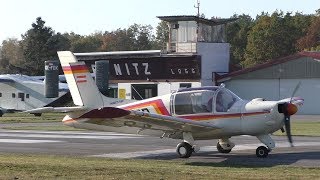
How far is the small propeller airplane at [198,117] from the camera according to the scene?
19641 mm

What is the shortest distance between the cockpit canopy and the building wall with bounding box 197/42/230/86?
136 ft

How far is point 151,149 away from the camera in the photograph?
2373cm

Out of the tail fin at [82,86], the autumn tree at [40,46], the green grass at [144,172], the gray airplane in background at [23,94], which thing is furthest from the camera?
the autumn tree at [40,46]

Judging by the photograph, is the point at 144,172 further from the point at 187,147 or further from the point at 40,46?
the point at 40,46

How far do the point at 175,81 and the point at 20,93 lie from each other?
14807 millimetres

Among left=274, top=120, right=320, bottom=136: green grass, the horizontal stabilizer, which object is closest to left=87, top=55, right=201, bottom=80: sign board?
left=274, top=120, right=320, bottom=136: green grass

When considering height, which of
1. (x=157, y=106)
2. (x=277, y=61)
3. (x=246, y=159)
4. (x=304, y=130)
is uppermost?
(x=277, y=61)

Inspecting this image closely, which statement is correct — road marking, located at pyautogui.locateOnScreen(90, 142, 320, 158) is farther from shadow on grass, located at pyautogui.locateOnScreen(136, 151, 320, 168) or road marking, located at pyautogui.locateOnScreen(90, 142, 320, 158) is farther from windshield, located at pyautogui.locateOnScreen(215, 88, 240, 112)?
windshield, located at pyautogui.locateOnScreen(215, 88, 240, 112)

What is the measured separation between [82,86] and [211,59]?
41.9 metres

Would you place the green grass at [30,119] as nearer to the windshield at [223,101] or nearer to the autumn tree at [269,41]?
the windshield at [223,101]

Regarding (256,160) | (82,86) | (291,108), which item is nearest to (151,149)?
(82,86)

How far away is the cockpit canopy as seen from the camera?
20406mm

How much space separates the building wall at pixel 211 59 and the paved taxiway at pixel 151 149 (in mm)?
32816

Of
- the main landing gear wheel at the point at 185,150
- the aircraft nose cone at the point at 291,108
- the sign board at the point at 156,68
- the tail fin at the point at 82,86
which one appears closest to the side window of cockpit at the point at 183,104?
the main landing gear wheel at the point at 185,150
